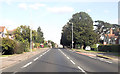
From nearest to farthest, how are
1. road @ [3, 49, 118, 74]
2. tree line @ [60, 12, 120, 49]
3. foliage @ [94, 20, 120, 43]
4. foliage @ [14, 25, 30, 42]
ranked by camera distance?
road @ [3, 49, 118, 74], foliage @ [14, 25, 30, 42], tree line @ [60, 12, 120, 49], foliage @ [94, 20, 120, 43]

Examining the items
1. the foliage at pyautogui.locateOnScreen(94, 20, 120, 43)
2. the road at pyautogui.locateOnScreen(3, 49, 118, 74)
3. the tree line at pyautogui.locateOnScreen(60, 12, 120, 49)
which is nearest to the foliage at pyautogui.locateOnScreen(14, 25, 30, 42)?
the tree line at pyautogui.locateOnScreen(60, 12, 120, 49)

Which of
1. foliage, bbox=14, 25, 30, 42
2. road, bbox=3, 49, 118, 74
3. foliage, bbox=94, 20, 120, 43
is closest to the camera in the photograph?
road, bbox=3, 49, 118, 74

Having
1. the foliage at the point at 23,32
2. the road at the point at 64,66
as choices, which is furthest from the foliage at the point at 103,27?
the road at the point at 64,66

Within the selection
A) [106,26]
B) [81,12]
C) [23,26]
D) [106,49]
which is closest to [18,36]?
[23,26]

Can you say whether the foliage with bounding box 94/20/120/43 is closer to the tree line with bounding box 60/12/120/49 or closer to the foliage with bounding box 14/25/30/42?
the tree line with bounding box 60/12/120/49

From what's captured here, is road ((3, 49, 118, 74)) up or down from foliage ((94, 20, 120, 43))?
down

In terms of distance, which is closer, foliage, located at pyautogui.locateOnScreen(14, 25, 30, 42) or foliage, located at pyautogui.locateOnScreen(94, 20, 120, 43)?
foliage, located at pyautogui.locateOnScreen(14, 25, 30, 42)

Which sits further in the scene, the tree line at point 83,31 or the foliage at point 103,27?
the foliage at point 103,27

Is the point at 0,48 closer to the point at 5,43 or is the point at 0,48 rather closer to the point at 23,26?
the point at 5,43

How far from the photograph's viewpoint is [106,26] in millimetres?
87500

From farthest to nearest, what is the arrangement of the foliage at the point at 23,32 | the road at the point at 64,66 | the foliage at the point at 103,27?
the foliage at the point at 103,27 → the foliage at the point at 23,32 → the road at the point at 64,66

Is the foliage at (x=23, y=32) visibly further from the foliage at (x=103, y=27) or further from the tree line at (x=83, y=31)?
the foliage at (x=103, y=27)

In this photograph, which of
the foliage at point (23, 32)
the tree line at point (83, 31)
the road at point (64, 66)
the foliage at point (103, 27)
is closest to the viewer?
the road at point (64, 66)

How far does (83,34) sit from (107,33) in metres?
25.4
